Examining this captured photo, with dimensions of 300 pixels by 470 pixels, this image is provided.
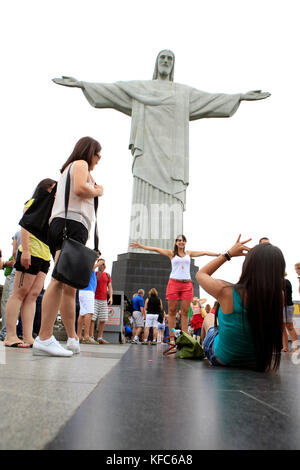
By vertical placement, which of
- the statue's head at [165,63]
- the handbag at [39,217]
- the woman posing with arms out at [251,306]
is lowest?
the woman posing with arms out at [251,306]

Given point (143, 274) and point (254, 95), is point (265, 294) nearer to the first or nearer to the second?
point (143, 274)

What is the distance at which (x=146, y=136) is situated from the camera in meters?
15.5

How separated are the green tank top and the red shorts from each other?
273 centimetres

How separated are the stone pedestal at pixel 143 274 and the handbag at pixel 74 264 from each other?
1100 cm

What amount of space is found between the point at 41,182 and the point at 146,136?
480 inches

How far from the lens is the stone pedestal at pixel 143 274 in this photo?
45.4 ft

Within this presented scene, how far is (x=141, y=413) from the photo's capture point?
113cm

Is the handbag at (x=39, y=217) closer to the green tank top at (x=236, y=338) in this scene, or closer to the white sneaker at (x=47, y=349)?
the white sneaker at (x=47, y=349)

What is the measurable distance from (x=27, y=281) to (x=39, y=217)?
2.56 ft

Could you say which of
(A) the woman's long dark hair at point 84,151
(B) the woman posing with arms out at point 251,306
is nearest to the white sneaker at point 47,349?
(B) the woman posing with arms out at point 251,306

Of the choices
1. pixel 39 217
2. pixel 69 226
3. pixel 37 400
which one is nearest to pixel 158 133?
pixel 39 217

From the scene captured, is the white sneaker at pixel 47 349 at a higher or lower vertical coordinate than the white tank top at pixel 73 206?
lower
